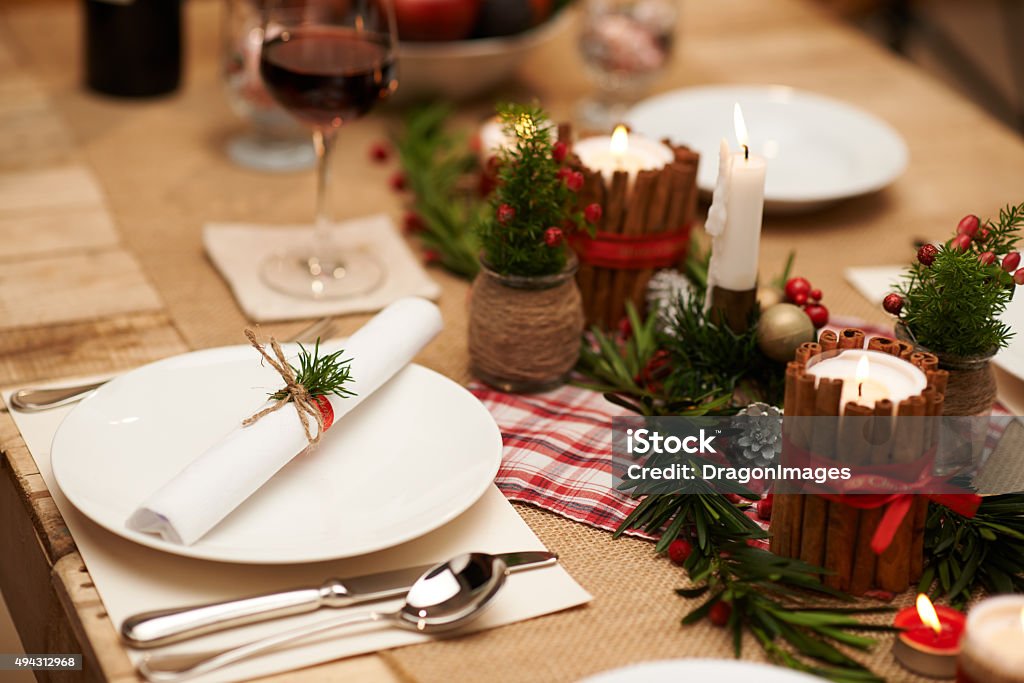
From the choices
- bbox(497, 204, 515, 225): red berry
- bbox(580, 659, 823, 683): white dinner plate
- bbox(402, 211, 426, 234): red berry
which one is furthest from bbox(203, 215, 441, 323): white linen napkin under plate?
bbox(580, 659, 823, 683): white dinner plate

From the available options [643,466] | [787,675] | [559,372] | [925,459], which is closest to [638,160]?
[559,372]

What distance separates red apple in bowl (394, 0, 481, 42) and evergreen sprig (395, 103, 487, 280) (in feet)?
0.31

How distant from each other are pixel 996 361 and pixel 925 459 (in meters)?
0.30

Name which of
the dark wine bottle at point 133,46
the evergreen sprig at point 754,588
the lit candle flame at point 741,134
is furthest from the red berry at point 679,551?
the dark wine bottle at point 133,46

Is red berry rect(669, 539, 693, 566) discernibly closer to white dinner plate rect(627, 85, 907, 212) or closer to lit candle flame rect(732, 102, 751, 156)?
lit candle flame rect(732, 102, 751, 156)

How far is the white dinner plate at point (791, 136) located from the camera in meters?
1.33

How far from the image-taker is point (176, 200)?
53.3 inches

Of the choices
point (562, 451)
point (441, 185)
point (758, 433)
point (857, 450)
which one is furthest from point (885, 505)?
point (441, 185)

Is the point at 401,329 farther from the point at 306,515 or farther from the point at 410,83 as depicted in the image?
the point at 410,83

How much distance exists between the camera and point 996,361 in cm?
97

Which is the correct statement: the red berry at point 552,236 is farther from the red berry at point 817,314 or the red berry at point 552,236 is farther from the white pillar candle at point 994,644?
the white pillar candle at point 994,644

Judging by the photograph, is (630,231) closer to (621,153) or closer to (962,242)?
(621,153)

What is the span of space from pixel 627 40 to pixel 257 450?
94 cm

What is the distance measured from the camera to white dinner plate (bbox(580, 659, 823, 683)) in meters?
0.62
